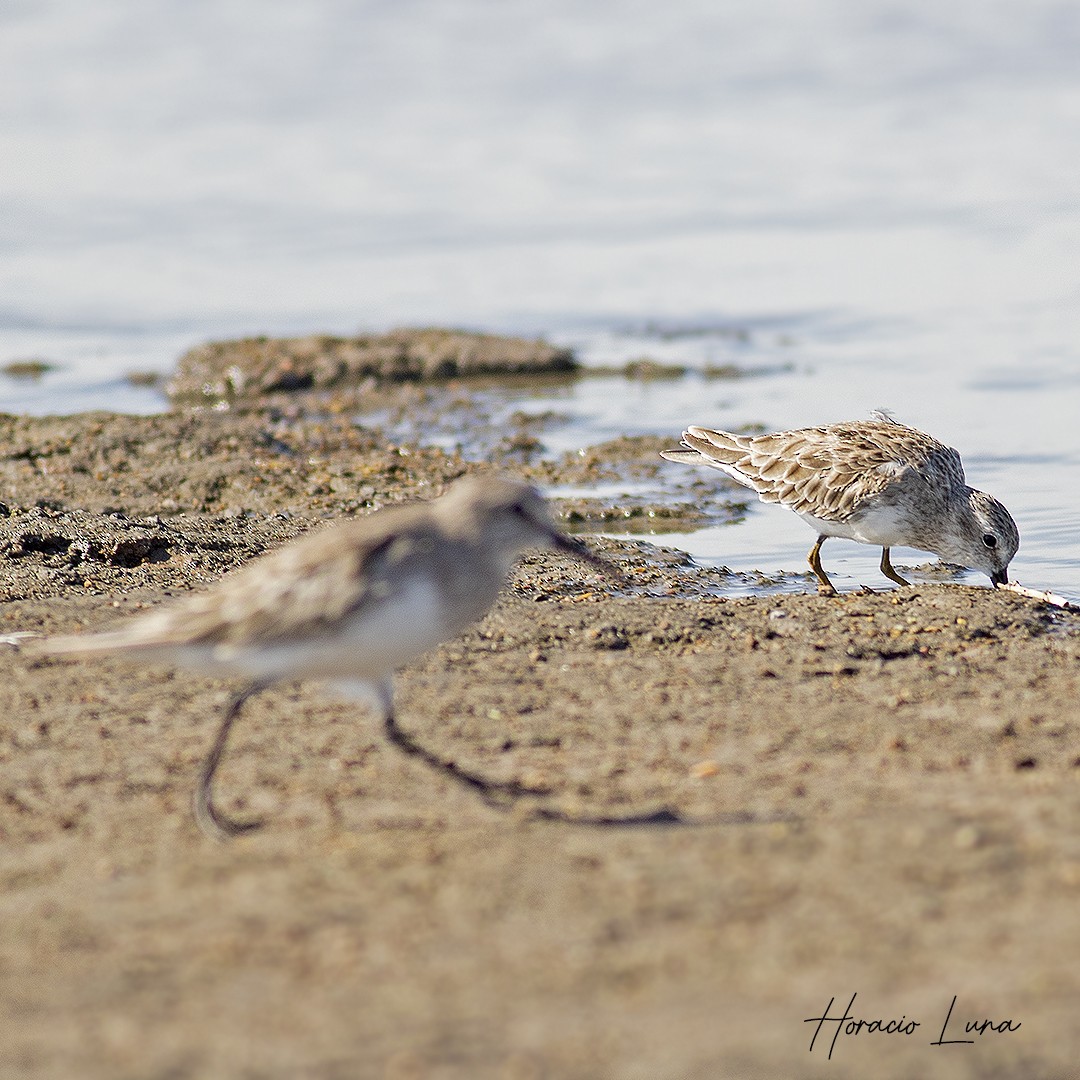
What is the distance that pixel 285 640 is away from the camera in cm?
530

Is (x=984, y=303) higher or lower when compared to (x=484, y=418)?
higher

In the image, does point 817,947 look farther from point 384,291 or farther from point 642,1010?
point 384,291

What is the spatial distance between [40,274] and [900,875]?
75.6 ft

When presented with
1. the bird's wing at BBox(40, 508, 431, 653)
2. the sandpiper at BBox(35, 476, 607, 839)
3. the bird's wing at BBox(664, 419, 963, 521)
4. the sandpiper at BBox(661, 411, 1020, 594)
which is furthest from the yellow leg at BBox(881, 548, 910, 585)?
the bird's wing at BBox(40, 508, 431, 653)

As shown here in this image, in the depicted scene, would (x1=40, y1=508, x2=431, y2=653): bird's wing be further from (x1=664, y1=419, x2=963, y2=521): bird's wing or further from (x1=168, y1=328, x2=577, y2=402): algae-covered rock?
(x1=168, y1=328, x2=577, y2=402): algae-covered rock

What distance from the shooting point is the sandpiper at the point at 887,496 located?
366 inches

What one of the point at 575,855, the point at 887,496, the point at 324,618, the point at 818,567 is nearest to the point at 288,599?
the point at 324,618

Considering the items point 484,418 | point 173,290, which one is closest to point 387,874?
point 484,418

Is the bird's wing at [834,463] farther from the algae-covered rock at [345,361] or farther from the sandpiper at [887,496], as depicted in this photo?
the algae-covered rock at [345,361]
